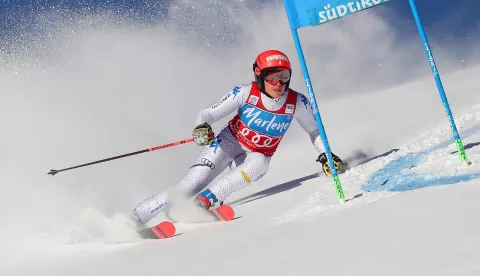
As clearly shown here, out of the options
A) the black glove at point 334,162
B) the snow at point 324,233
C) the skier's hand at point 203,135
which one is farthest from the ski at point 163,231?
the black glove at point 334,162

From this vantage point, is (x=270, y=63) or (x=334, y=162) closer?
(x=270, y=63)

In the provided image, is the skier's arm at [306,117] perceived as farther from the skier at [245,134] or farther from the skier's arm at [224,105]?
the skier's arm at [224,105]

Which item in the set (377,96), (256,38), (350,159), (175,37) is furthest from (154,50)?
(350,159)

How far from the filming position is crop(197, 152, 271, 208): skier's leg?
5.39 metres

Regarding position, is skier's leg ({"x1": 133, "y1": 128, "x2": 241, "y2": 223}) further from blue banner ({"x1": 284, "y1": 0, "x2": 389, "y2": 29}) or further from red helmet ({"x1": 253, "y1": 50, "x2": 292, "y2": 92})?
Result: blue banner ({"x1": 284, "y1": 0, "x2": 389, "y2": 29})

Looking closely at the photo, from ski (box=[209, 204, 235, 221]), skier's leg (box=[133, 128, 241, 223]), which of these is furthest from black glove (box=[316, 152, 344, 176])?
ski (box=[209, 204, 235, 221])

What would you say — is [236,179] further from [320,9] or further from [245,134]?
[320,9]

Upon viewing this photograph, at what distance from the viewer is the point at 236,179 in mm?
5582

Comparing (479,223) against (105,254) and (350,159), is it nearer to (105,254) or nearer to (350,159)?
(105,254)

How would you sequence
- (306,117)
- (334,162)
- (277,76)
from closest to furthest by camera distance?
(277,76)
(334,162)
(306,117)

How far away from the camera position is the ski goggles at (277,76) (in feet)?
17.8

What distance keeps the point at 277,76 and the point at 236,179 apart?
1.00 meters

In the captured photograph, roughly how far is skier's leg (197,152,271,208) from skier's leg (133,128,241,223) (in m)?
0.20

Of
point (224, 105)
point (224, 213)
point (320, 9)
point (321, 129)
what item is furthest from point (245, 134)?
point (320, 9)
